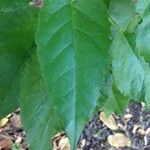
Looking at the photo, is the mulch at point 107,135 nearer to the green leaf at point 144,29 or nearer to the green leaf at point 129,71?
the green leaf at point 129,71

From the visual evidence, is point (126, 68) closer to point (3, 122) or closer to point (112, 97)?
point (112, 97)

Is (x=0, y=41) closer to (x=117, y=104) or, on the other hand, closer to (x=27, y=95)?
(x=27, y=95)

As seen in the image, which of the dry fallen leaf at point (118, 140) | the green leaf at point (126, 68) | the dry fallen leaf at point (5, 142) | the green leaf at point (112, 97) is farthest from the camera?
the dry fallen leaf at point (5, 142)

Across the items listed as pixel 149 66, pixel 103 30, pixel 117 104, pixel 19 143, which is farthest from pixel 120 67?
pixel 19 143

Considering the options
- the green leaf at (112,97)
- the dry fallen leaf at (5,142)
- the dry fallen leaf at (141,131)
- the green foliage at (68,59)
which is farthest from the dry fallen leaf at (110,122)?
the green foliage at (68,59)

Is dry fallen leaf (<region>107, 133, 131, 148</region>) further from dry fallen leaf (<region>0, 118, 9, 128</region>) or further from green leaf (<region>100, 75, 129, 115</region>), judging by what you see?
green leaf (<region>100, 75, 129, 115</region>)

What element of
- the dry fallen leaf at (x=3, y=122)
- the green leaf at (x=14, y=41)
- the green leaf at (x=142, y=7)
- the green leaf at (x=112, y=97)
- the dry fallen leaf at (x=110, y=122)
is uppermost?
the green leaf at (x=142, y=7)

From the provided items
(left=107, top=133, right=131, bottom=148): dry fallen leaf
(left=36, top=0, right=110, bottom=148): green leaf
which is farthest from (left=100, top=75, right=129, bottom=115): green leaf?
(left=107, top=133, right=131, bottom=148): dry fallen leaf

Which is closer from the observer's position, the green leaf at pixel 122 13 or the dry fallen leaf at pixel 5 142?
the green leaf at pixel 122 13
